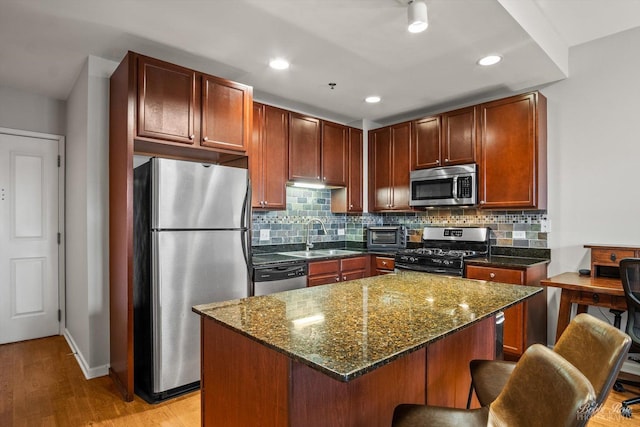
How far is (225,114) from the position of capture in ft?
9.43

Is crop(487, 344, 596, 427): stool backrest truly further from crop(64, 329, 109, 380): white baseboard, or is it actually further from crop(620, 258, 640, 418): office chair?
crop(64, 329, 109, 380): white baseboard

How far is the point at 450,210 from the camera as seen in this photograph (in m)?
3.94

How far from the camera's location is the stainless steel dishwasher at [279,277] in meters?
3.00

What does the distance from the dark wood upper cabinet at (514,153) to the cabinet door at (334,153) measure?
56.8 inches

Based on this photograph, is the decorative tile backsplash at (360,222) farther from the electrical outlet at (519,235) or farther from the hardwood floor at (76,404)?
the hardwood floor at (76,404)

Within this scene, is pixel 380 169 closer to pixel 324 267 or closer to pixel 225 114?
pixel 324 267

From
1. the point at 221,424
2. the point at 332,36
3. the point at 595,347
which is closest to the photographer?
the point at 595,347

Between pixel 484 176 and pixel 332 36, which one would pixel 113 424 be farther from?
pixel 484 176

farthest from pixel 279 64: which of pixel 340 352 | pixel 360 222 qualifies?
pixel 340 352

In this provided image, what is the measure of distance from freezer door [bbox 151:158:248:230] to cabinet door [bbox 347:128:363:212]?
66.8 inches

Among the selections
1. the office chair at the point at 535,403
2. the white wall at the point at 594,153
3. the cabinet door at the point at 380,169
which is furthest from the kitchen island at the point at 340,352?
the cabinet door at the point at 380,169

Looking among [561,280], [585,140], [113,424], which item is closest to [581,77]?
[585,140]

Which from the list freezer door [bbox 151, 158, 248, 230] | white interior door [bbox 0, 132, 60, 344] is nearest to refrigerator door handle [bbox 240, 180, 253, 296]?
freezer door [bbox 151, 158, 248, 230]

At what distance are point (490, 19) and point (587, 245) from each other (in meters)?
1.89
